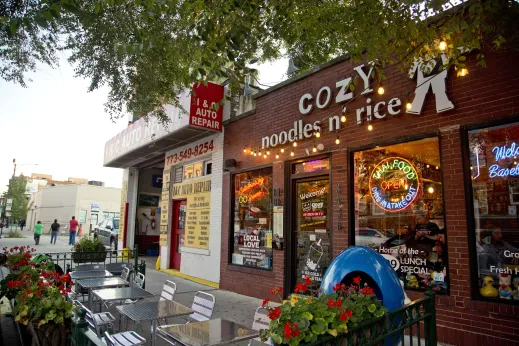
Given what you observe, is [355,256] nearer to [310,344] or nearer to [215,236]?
[310,344]

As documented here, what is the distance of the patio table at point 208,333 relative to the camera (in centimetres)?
334

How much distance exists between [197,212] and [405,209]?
652 cm

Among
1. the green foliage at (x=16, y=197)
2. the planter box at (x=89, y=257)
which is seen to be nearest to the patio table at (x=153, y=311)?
the planter box at (x=89, y=257)

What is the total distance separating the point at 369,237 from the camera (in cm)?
605

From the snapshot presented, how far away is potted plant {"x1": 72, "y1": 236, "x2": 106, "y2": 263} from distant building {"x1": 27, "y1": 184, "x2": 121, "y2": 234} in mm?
36518

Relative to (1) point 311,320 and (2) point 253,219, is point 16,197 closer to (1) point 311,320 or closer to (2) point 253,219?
(2) point 253,219

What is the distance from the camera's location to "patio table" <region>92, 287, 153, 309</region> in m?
5.13

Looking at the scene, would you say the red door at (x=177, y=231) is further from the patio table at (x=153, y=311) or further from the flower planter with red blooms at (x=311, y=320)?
the flower planter with red blooms at (x=311, y=320)

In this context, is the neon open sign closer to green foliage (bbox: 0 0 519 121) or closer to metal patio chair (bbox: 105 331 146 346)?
green foliage (bbox: 0 0 519 121)

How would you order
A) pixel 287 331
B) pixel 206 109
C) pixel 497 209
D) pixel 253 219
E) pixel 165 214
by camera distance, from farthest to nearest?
pixel 165 214 < pixel 206 109 < pixel 253 219 < pixel 497 209 < pixel 287 331

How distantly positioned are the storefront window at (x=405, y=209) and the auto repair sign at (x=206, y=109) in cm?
460

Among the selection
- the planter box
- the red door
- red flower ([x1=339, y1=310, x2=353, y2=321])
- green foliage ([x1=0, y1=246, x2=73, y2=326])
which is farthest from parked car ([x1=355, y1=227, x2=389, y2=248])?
the red door

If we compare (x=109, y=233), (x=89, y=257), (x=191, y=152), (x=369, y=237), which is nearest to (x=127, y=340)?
(x=369, y=237)

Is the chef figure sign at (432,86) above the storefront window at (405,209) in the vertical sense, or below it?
above
